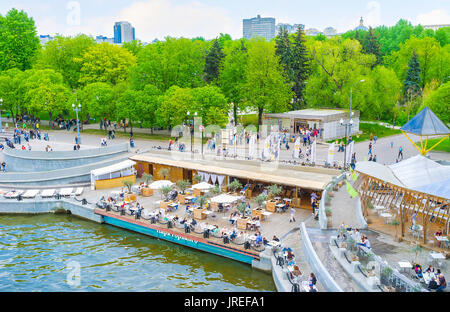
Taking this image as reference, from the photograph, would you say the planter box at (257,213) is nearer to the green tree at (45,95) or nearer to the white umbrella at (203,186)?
the white umbrella at (203,186)

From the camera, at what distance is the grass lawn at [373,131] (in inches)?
2096

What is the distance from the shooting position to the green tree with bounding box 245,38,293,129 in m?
55.4

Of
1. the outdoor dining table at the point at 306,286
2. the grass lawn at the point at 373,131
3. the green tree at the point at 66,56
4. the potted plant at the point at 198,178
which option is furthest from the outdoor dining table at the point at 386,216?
the green tree at the point at 66,56

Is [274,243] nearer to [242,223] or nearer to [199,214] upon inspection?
[242,223]

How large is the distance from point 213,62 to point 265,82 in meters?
11.3

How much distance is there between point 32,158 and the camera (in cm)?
4175

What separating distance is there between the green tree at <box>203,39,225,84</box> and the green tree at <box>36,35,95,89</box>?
23.2 meters

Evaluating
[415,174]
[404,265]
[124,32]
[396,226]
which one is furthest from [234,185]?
[124,32]

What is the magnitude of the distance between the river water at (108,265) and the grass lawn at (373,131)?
34.3 metres

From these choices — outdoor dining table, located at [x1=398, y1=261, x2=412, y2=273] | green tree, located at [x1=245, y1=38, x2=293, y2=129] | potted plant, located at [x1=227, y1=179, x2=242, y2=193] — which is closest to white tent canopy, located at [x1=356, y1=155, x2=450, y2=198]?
outdoor dining table, located at [x1=398, y1=261, x2=412, y2=273]

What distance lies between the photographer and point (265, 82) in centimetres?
5550

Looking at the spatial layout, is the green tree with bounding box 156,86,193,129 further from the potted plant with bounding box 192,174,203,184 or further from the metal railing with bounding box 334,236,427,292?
the metal railing with bounding box 334,236,427,292

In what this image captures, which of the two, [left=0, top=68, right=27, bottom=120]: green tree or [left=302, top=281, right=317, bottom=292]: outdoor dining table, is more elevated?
[left=0, top=68, right=27, bottom=120]: green tree
